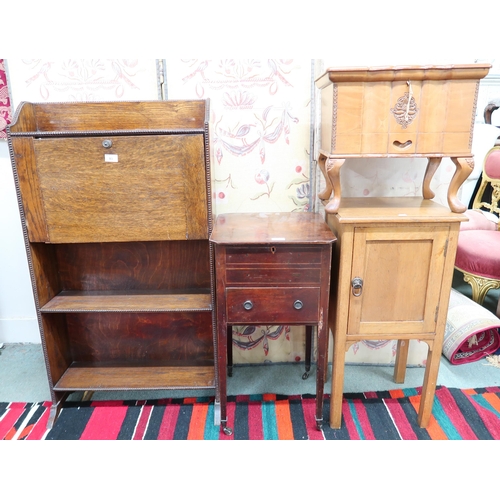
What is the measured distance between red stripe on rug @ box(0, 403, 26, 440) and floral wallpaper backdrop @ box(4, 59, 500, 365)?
143 centimetres

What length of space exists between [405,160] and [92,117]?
156 cm

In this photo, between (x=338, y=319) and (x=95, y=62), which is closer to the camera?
(x=338, y=319)

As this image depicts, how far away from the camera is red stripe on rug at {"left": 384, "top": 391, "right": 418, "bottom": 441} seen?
6.49 feet

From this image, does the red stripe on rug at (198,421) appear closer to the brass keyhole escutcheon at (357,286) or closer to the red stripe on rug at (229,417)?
the red stripe on rug at (229,417)

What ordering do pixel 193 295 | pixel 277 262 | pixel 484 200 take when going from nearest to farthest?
pixel 277 262 → pixel 193 295 → pixel 484 200

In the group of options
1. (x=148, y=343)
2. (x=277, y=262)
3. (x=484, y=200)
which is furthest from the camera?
(x=484, y=200)

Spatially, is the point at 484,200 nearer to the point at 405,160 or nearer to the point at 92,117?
the point at 405,160

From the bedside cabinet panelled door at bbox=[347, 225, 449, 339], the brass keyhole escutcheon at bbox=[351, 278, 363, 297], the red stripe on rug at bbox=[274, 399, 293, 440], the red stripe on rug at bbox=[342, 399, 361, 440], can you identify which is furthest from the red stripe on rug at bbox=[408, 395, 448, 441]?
the brass keyhole escutcheon at bbox=[351, 278, 363, 297]

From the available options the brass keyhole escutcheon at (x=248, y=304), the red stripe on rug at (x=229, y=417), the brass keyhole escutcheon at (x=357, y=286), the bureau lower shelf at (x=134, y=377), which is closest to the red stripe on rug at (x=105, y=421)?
the bureau lower shelf at (x=134, y=377)

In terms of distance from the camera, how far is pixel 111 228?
1837 mm

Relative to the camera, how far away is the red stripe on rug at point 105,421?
Result: 2.01 m

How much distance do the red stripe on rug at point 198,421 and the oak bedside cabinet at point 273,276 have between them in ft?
1.37

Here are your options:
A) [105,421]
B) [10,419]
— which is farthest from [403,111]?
[10,419]

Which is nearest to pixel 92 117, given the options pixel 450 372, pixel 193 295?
pixel 193 295
